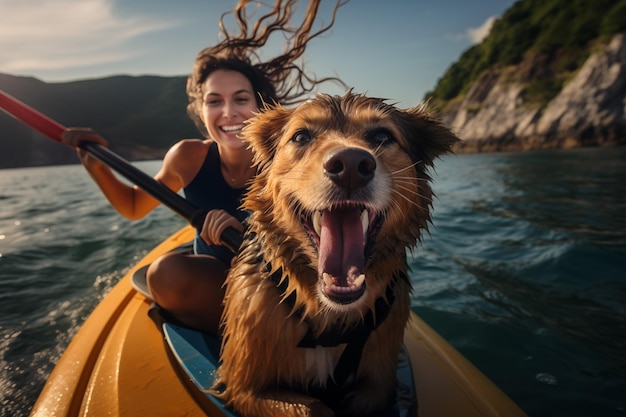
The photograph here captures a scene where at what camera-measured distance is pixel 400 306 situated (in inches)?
82.5

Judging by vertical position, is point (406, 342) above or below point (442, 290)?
above

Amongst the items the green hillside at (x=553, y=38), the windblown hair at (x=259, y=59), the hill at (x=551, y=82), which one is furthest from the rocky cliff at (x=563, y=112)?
the windblown hair at (x=259, y=59)

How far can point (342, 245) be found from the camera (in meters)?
1.77

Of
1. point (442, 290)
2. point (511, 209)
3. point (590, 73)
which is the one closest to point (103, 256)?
point (442, 290)

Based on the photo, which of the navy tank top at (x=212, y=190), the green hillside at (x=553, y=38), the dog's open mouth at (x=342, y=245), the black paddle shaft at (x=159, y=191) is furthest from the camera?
the green hillside at (x=553, y=38)

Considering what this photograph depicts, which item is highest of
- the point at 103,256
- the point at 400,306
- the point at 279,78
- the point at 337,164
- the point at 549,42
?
the point at 549,42

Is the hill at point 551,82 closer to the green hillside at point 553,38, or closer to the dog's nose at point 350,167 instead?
the green hillside at point 553,38

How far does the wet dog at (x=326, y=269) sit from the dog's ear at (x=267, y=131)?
0.07 m

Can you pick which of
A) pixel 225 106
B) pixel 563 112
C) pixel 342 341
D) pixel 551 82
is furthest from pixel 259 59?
pixel 551 82

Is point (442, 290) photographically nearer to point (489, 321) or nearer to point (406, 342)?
point (489, 321)

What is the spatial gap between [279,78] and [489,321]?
3.57 metres

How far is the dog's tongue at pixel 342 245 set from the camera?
172 centimetres

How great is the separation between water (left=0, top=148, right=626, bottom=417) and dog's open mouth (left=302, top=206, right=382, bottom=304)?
2.99 ft

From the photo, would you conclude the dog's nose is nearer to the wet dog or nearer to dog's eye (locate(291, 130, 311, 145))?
the wet dog
